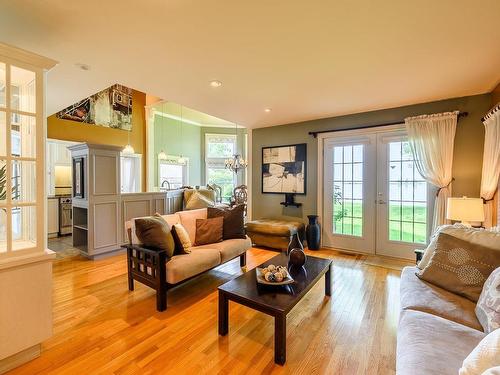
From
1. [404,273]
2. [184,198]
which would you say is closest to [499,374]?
[404,273]

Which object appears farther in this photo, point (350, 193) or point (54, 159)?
point (54, 159)

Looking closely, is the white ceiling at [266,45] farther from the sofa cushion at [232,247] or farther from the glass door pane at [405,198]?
the sofa cushion at [232,247]

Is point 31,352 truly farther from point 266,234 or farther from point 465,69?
point 465,69

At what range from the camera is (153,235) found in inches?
98.3

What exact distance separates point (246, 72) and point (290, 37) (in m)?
0.75

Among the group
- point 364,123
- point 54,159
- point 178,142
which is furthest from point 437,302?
point 178,142

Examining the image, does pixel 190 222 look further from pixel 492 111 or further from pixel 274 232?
pixel 492 111

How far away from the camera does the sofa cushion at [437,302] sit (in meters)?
1.52

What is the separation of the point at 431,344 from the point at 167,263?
7.03ft

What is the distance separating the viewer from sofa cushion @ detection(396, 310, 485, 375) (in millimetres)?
1078

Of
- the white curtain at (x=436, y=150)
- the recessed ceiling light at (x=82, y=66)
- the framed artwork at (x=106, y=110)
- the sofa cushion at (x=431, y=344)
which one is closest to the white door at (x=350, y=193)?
the white curtain at (x=436, y=150)

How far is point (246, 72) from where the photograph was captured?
8.77ft

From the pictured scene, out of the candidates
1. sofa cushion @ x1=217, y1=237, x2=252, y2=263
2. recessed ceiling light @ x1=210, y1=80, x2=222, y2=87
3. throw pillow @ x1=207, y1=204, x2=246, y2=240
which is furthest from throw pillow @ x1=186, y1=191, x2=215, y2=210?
recessed ceiling light @ x1=210, y1=80, x2=222, y2=87

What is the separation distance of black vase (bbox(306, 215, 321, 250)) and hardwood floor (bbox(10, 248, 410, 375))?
4.60 ft
